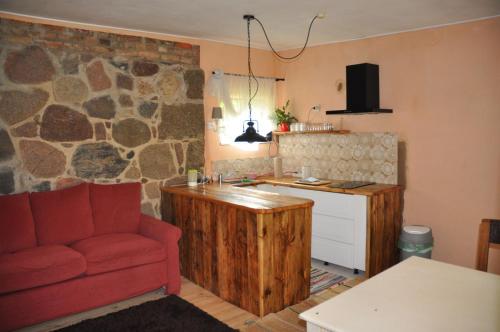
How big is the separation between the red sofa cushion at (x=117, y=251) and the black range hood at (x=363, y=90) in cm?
227

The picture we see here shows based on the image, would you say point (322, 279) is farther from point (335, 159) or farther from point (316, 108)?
point (316, 108)

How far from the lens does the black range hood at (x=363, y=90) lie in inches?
164

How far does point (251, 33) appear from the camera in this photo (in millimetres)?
4445

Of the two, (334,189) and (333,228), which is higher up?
(334,189)

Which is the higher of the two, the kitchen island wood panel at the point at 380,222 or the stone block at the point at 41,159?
the stone block at the point at 41,159

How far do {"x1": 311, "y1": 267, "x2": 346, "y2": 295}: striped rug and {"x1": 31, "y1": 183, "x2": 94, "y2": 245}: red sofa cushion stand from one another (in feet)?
6.92

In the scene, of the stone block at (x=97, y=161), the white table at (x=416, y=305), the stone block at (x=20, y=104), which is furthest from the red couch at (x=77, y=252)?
the white table at (x=416, y=305)

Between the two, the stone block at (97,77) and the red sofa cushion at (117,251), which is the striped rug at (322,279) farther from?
the stone block at (97,77)

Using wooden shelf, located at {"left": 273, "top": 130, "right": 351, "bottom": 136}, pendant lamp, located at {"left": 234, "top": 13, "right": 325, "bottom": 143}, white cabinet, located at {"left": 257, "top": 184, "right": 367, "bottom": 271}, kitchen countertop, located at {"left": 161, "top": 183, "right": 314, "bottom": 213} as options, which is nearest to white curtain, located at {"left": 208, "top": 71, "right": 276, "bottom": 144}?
pendant lamp, located at {"left": 234, "top": 13, "right": 325, "bottom": 143}

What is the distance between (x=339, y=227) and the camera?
4.29m

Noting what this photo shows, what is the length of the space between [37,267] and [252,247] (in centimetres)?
157

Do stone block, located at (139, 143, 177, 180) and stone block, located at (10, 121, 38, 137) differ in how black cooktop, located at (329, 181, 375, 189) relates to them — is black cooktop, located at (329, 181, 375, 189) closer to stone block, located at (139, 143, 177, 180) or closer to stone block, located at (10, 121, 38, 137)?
stone block, located at (139, 143, 177, 180)

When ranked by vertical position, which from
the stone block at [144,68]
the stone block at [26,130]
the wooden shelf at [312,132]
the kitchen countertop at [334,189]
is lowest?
the kitchen countertop at [334,189]

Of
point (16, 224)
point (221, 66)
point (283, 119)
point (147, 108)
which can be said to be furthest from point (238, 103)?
point (16, 224)
